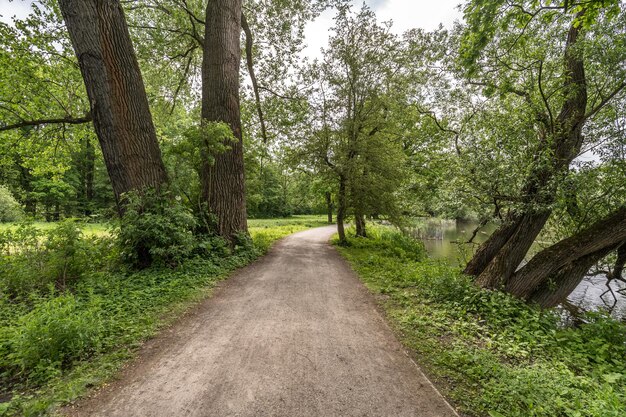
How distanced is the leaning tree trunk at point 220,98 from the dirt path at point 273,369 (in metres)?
3.75

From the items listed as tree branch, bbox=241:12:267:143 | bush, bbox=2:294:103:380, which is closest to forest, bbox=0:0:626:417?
bush, bbox=2:294:103:380

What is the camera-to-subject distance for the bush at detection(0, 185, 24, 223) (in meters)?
5.69

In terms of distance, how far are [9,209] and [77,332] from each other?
748 centimetres

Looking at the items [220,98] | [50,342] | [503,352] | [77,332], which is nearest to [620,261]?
[503,352]

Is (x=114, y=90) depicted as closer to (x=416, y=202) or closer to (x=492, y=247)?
(x=492, y=247)

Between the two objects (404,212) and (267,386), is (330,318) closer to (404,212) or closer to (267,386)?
(267,386)

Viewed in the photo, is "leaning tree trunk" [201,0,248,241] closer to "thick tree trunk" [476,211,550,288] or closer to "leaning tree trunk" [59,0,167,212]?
"leaning tree trunk" [59,0,167,212]

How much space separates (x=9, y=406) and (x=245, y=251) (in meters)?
5.86

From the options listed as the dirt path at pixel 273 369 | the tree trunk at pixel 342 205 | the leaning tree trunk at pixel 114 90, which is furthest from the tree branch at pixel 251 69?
the dirt path at pixel 273 369

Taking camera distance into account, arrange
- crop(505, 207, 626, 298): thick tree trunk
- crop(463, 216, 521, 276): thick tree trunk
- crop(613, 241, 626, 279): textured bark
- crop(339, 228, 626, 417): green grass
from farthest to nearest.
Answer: crop(463, 216, 521, 276): thick tree trunk
crop(613, 241, 626, 279): textured bark
crop(505, 207, 626, 298): thick tree trunk
crop(339, 228, 626, 417): green grass

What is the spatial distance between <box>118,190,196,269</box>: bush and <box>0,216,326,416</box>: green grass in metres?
0.68

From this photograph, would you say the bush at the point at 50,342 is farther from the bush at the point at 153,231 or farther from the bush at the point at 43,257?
the bush at the point at 153,231

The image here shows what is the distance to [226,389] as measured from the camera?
2.41 meters

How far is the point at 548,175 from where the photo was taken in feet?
15.8
